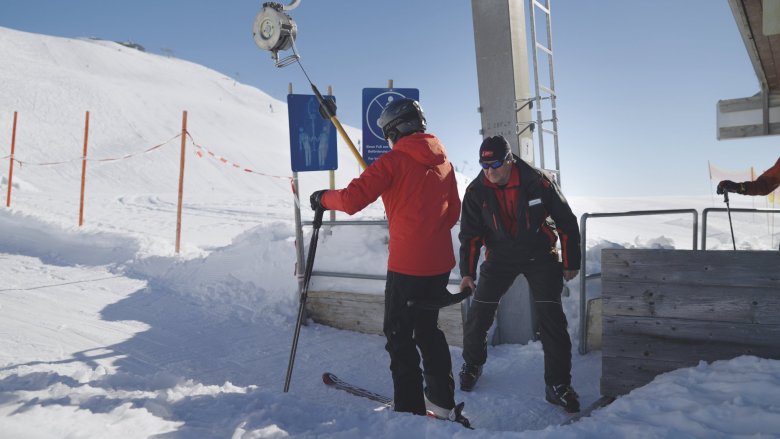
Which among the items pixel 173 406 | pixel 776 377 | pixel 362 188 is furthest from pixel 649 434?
pixel 173 406

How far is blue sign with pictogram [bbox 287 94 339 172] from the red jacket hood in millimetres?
2946

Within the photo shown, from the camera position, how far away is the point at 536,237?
365 centimetres

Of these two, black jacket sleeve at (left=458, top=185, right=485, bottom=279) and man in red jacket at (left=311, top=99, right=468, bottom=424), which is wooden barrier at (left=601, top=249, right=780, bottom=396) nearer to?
black jacket sleeve at (left=458, top=185, right=485, bottom=279)

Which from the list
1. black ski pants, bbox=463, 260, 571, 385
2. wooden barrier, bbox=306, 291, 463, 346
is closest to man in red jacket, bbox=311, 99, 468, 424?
black ski pants, bbox=463, 260, 571, 385

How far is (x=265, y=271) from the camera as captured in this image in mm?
6824

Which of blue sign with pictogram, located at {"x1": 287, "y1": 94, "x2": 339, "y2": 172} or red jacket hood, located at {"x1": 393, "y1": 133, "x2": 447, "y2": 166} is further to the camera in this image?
blue sign with pictogram, located at {"x1": 287, "y1": 94, "x2": 339, "y2": 172}

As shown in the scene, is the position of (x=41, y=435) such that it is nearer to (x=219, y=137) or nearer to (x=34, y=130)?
(x=34, y=130)

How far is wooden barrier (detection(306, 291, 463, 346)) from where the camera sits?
16.1 feet

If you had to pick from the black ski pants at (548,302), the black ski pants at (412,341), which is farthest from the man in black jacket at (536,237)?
the black ski pants at (412,341)

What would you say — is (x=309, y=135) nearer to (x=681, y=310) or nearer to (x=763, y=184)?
(x=681, y=310)

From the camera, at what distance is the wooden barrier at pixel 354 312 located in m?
4.90

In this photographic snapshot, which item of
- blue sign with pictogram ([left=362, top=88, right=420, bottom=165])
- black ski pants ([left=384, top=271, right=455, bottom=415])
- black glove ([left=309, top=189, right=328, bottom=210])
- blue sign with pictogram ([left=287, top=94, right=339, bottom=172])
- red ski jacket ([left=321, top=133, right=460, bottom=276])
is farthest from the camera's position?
blue sign with pictogram ([left=362, top=88, right=420, bottom=165])

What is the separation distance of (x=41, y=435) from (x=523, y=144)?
466 cm

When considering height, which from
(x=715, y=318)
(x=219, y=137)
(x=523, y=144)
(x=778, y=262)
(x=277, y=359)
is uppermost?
(x=219, y=137)
